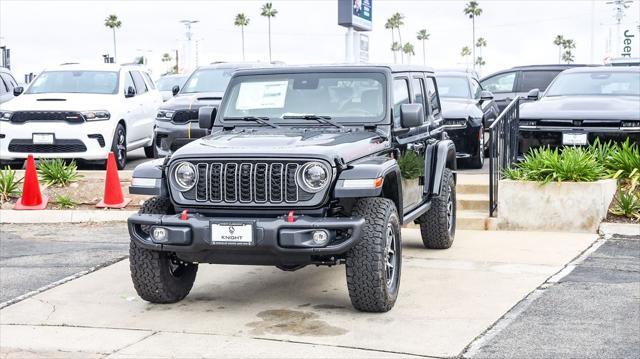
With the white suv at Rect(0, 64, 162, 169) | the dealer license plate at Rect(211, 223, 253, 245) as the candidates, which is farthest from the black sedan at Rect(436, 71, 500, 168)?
the dealer license plate at Rect(211, 223, 253, 245)

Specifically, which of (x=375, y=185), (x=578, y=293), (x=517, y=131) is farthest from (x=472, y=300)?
(x=517, y=131)

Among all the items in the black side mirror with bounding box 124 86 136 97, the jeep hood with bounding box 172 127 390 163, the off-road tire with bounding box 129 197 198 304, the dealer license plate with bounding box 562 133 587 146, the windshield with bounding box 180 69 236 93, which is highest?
the windshield with bounding box 180 69 236 93

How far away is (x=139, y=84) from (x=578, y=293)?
37.9ft

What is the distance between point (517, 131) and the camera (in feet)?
42.2

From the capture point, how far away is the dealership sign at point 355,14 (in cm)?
2302

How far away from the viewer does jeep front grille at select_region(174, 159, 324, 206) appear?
6.94m

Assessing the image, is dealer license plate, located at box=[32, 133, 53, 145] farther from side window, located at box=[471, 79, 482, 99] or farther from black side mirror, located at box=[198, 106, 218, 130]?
black side mirror, located at box=[198, 106, 218, 130]

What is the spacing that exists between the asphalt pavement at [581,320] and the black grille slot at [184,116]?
789cm

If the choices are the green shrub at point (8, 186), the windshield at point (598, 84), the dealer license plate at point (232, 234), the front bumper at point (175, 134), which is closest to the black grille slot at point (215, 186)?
the dealer license plate at point (232, 234)

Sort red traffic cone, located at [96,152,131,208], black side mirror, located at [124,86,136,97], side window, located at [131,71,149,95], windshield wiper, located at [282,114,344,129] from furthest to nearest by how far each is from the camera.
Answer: side window, located at [131,71,149,95] → black side mirror, located at [124,86,136,97] → red traffic cone, located at [96,152,131,208] → windshield wiper, located at [282,114,344,129]

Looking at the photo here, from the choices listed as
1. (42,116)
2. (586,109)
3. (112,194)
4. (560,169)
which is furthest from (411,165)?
(42,116)

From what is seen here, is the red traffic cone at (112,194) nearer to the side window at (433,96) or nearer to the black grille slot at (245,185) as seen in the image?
the side window at (433,96)

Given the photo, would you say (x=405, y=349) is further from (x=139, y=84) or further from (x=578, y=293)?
(x=139, y=84)

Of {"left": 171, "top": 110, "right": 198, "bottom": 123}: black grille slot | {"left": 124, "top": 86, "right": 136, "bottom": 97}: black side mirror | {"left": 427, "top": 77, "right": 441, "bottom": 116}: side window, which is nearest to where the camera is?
{"left": 427, "top": 77, "right": 441, "bottom": 116}: side window
